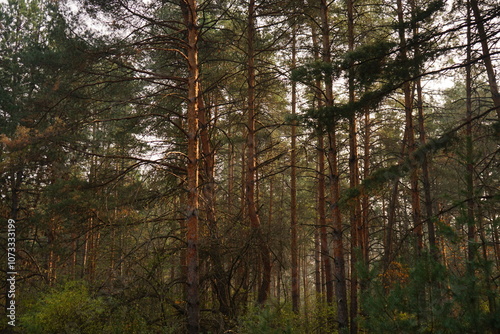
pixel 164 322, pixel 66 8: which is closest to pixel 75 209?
pixel 164 322

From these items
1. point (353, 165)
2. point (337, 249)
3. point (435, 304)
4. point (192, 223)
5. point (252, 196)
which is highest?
point (353, 165)

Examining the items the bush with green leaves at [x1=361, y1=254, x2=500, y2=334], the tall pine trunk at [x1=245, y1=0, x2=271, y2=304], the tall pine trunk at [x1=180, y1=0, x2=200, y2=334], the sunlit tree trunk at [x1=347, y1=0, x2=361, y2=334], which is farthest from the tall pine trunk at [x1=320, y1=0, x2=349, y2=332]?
the bush with green leaves at [x1=361, y1=254, x2=500, y2=334]

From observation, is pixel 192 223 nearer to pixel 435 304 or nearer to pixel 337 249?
pixel 337 249

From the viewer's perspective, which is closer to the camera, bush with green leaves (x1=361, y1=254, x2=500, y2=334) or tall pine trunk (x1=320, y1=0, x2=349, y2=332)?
bush with green leaves (x1=361, y1=254, x2=500, y2=334)

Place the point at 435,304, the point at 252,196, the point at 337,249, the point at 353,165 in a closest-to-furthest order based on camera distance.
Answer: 1. the point at 435,304
2. the point at 337,249
3. the point at 252,196
4. the point at 353,165

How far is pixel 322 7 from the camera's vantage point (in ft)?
28.3

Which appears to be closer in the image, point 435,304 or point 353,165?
point 435,304

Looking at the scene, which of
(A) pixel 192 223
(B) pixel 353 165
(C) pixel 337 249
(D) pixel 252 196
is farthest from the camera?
(B) pixel 353 165

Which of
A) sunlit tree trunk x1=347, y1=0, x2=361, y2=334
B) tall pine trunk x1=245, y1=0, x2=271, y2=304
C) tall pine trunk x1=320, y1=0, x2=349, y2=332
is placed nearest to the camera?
sunlit tree trunk x1=347, y1=0, x2=361, y2=334

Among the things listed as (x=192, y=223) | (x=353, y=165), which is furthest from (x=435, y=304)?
(x=353, y=165)

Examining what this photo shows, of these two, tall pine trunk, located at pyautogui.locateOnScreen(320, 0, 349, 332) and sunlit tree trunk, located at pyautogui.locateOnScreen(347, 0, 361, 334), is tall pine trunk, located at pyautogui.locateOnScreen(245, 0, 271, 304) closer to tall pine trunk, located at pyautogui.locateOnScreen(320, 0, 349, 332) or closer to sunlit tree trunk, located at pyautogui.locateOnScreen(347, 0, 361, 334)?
tall pine trunk, located at pyautogui.locateOnScreen(320, 0, 349, 332)

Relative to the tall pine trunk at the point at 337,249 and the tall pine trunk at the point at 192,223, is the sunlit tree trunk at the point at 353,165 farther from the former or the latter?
the tall pine trunk at the point at 192,223

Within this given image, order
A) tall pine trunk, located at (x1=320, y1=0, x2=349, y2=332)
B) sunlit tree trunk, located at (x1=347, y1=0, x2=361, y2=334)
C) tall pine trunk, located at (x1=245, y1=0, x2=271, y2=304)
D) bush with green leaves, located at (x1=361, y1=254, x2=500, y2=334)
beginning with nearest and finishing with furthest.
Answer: bush with green leaves, located at (x1=361, y1=254, x2=500, y2=334) < sunlit tree trunk, located at (x1=347, y1=0, x2=361, y2=334) < tall pine trunk, located at (x1=320, y1=0, x2=349, y2=332) < tall pine trunk, located at (x1=245, y1=0, x2=271, y2=304)

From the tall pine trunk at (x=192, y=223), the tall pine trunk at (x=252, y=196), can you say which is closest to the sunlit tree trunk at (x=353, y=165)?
the tall pine trunk at (x=252, y=196)
